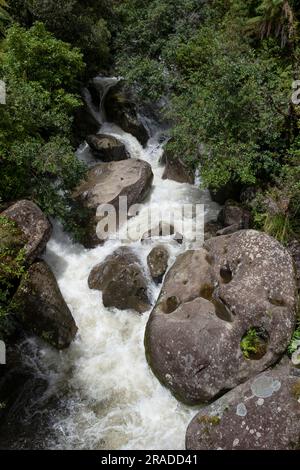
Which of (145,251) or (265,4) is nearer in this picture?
(145,251)

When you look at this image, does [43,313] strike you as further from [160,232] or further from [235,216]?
[235,216]

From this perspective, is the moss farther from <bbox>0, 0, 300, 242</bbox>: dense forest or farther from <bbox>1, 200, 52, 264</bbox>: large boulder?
<bbox>1, 200, 52, 264</bbox>: large boulder

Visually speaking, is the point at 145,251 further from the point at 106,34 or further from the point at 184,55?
the point at 106,34

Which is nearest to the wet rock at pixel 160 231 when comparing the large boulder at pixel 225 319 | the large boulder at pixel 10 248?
the large boulder at pixel 225 319

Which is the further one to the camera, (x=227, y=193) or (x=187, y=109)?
(x=187, y=109)

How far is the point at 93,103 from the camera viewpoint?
1770cm

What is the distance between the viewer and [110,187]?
1363 cm

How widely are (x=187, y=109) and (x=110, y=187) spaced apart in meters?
3.54

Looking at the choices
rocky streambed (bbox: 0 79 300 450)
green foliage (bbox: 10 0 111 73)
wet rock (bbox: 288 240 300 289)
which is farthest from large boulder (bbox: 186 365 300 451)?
green foliage (bbox: 10 0 111 73)

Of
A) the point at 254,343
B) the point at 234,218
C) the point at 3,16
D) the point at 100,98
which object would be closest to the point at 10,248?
the point at 234,218

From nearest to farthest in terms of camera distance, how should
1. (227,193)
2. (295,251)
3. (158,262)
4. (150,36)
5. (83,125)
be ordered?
(295,251)
(158,262)
(227,193)
(83,125)
(150,36)

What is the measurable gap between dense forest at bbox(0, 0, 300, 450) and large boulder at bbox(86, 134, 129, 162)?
0.93 metres
